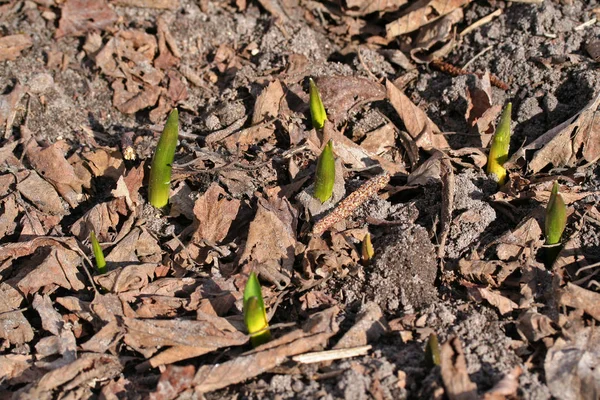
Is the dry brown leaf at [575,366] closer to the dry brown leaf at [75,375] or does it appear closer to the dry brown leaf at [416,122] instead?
the dry brown leaf at [416,122]

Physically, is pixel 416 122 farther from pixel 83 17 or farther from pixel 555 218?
pixel 83 17

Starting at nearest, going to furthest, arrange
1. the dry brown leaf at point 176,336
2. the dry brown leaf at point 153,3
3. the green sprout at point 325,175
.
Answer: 1. the dry brown leaf at point 176,336
2. the green sprout at point 325,175
3. the dry brown leaf at point 153,3

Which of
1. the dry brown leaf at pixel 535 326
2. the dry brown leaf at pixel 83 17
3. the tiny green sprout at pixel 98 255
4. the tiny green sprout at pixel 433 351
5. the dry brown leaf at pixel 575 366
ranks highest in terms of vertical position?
the dry brown leaf at pixel 83 17

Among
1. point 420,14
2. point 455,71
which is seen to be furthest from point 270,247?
point 420,14

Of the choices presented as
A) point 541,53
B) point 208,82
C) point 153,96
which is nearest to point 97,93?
point 153,96

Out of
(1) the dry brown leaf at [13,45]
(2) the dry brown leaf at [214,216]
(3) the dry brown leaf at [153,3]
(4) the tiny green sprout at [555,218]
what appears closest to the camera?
(4) the tiny green sprout at [555,218]

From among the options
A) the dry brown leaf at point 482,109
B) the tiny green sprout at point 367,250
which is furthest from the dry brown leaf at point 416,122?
the tiny green sprout at point 367,250

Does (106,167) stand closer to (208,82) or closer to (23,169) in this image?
(23,169)
